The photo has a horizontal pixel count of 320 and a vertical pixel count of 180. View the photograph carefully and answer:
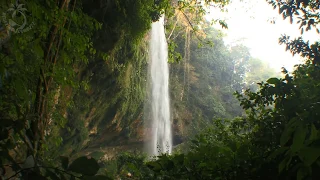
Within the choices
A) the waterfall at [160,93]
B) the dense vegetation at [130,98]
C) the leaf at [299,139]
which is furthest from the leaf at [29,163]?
the waterfall at [160,93]

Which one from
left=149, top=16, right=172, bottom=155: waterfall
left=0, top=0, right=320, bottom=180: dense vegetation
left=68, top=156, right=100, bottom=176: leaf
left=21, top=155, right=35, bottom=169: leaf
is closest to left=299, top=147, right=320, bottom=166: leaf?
left=0, top=0, right=320, bottom=180: dense vegetation

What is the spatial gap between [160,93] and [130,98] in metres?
2.55

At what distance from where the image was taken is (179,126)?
1347 centimetres

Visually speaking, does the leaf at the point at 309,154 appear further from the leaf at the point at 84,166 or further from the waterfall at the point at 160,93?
the waterfall at the point at 160,93

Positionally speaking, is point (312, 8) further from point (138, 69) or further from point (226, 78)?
point (226, 78)

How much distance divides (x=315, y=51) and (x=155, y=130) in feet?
33.3

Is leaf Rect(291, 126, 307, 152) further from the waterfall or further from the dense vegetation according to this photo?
the waterfall

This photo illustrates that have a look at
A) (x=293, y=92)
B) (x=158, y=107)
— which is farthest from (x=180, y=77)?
(x=293, y=92)

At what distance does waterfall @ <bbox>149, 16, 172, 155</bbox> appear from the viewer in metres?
12.1

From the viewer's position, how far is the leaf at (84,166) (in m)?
0.55

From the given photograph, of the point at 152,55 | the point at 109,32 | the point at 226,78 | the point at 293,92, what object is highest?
the point at 226,78

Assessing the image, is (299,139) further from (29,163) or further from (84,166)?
(29,163)

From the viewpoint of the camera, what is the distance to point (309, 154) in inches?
24.0

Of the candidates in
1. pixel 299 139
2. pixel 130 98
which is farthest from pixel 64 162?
pixel 130 98
